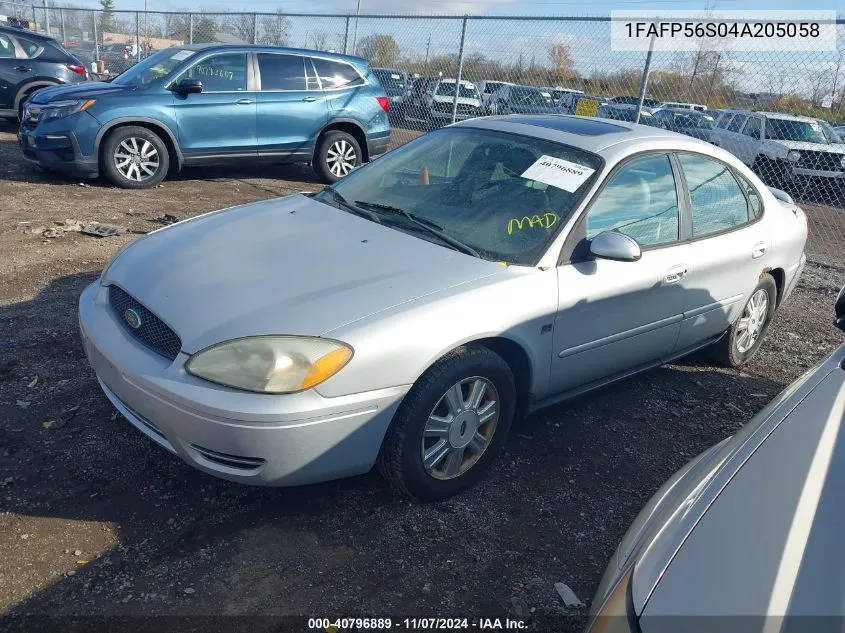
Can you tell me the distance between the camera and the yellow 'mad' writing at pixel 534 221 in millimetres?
3422

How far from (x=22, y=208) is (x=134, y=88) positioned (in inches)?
83.4

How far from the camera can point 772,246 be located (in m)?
4.61

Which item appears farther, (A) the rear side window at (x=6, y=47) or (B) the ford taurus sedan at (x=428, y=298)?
(A) the rear side window at (x=6, y=47)

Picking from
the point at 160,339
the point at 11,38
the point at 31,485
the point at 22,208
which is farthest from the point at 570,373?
the point at 11,38

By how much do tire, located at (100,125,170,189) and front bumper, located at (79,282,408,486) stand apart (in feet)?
20.6

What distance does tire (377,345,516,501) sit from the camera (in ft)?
9.39

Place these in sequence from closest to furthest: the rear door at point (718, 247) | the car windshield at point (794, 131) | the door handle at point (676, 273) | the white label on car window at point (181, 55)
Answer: the door handle at point (676, 273)
the rear door at point (718, 247)
the white label on car window at point (181, 55)
the car windshield at point (794, 131)

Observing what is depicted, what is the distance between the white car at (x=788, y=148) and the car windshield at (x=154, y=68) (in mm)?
10698

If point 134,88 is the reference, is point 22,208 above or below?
below

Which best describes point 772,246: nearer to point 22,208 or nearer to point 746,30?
point 746,30

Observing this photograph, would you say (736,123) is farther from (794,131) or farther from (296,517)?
(296,517)

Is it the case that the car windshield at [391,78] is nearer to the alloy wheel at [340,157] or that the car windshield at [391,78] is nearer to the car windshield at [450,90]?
the car windshield at [450,90]

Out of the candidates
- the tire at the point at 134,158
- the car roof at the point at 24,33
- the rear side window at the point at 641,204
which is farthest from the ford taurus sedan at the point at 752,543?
the car roof at the point at 24,33

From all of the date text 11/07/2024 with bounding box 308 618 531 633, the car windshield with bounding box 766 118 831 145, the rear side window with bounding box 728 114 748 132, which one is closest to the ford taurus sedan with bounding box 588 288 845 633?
the date text 11/07/2024 with bounding box 308 618 531 633
